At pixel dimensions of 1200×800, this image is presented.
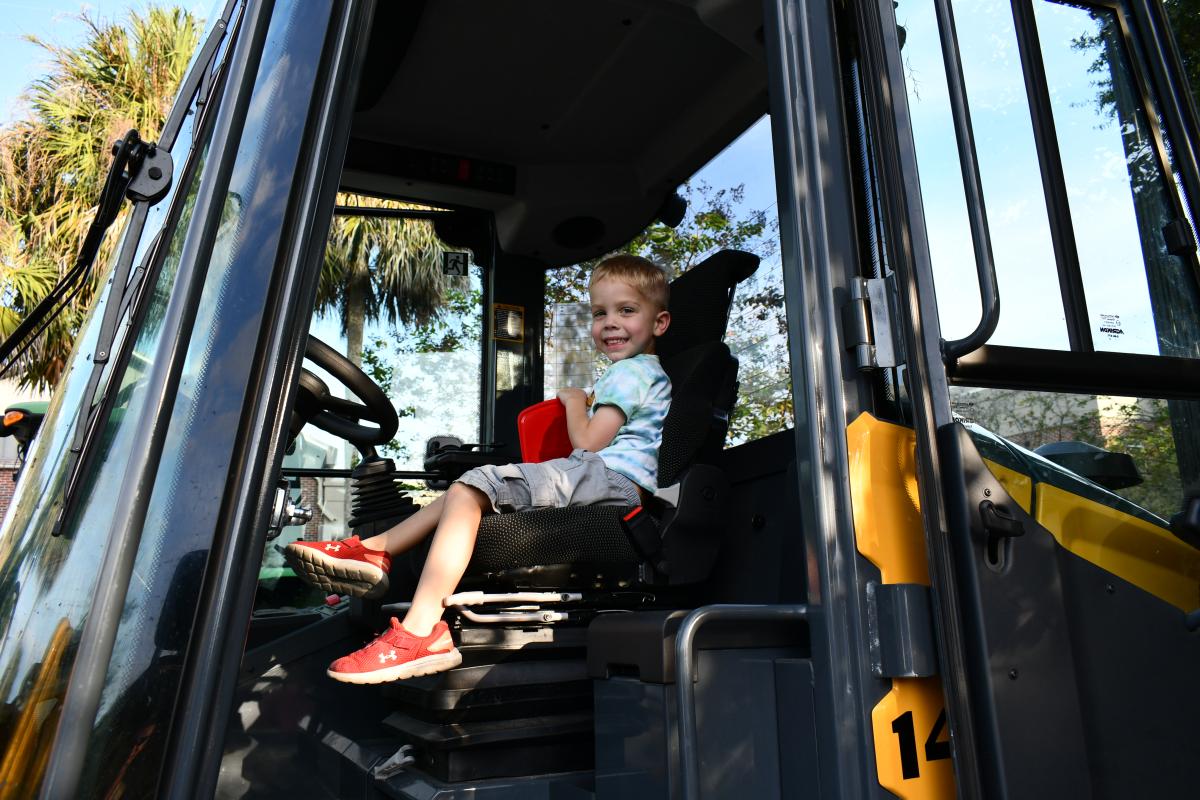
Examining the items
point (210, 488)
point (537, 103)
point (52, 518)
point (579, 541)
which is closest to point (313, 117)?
point (210, 488)

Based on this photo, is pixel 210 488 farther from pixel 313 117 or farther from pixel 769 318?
pixel 769 318

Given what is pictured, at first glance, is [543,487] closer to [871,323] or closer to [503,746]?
[503,746]

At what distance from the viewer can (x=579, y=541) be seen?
1.92 m

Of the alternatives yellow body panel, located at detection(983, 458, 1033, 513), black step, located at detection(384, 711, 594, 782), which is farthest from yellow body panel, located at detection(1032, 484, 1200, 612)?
black step, located at detection(384, 711, 594, 782)

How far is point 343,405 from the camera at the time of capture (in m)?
2.61

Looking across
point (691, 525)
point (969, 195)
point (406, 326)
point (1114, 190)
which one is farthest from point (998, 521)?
point (406, 326)

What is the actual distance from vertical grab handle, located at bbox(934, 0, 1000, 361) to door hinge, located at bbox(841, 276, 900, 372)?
0.08m

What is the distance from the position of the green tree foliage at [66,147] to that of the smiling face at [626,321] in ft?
29.3

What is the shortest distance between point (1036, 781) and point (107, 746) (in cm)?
112

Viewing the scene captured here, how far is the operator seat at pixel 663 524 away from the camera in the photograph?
191 cm

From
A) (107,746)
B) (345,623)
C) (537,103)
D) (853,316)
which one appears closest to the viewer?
(107,746)

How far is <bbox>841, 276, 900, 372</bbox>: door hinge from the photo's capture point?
4.46ft

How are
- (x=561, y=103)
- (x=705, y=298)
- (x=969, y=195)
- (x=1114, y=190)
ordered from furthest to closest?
(x=561, y=103), (x=705, y=298), (x=1114, y=190), (x=969, y=195)

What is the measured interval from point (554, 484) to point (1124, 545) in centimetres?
107
